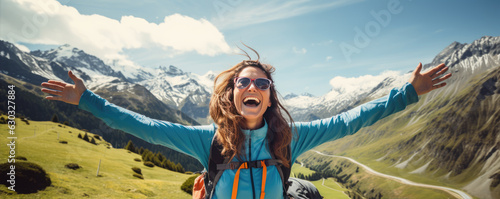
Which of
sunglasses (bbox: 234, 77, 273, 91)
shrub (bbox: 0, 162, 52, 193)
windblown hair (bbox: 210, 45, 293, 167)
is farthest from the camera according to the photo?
shrub (bbox: 0, 162, 52, 193)

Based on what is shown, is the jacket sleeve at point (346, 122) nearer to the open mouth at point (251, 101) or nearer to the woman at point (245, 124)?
the woman at point (245, 124)

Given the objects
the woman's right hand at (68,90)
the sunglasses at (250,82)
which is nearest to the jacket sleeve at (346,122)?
the sunglasses at (250,82)

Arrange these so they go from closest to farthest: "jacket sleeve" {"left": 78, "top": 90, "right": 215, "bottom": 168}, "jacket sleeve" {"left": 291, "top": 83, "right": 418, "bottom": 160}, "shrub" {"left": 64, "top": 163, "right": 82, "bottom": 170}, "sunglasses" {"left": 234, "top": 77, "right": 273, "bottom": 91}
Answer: "jacket sleeve" {"left": 78, "top": 90, "right": 215, "bottom": 168}, "sunglasses" {"left": 234, "top": 77, "right": 273, "bottom": 91}, "jacket sleeve" {"left": 291, "top": 83, "right": 418, "bottom": 160}, "shrub" {"left": 64, "top": 163, "right": 82, "bottom": 170}

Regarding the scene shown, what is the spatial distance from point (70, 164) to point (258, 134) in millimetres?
26864

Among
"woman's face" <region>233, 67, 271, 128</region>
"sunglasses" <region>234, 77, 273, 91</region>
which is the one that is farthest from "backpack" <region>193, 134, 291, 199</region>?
"sunglasses" <region>234, 77, 273, 91</region>

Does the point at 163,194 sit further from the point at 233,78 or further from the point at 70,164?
the point at 233,78

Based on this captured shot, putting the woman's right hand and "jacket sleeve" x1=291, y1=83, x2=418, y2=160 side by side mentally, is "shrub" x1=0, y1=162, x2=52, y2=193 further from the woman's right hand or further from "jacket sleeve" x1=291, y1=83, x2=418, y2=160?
"jacket sleeve" x1=291, y1=83, x2=418, y2=160

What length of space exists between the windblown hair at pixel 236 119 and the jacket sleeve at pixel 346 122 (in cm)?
49

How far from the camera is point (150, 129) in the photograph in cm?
401

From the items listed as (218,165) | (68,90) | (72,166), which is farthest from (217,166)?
(72,166)

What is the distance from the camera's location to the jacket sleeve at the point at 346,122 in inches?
202

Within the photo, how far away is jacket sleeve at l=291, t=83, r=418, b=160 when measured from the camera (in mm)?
5137

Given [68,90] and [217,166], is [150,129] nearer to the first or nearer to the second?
[217,166]

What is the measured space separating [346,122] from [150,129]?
3.96 meters
